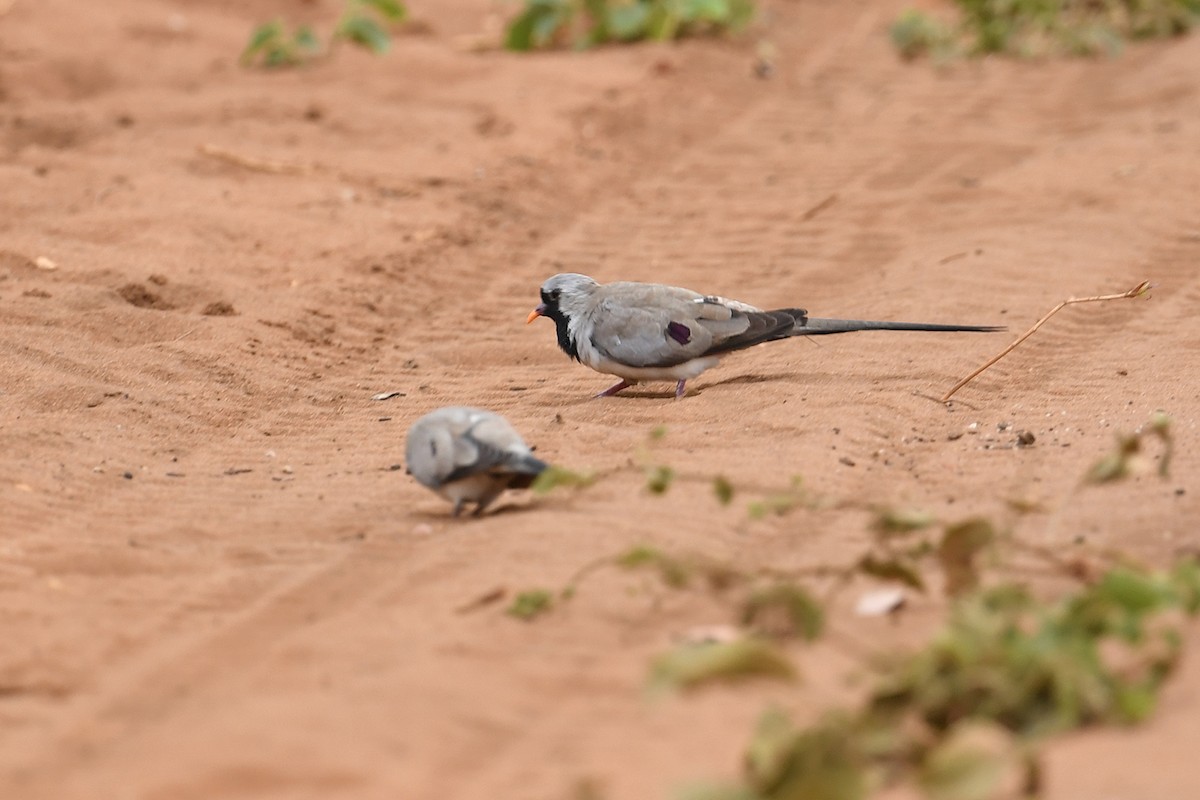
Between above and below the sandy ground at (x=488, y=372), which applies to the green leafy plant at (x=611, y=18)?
above

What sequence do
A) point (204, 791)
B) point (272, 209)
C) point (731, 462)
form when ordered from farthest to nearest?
point (272, 209), point (731, 462), point (204, 791)

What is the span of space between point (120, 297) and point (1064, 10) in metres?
10.1

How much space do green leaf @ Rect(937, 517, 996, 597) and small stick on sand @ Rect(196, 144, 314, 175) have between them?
23.2 ft

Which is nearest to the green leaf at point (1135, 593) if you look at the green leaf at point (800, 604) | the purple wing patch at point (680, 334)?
the green leaf at point (800, 604)

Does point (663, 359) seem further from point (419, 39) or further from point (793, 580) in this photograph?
point (419, 39)

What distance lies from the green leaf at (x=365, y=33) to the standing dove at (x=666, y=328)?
23.1 ft

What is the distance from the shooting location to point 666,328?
670cm

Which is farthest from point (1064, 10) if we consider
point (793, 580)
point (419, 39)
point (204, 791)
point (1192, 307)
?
point (204, 791)

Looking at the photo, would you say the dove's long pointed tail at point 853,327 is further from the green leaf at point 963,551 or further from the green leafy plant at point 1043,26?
the green leafy plant at point 1043,26

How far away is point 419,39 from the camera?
1481 centimetres

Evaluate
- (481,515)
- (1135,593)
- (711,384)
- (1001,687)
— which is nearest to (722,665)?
(1001,687)

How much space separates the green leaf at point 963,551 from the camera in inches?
151

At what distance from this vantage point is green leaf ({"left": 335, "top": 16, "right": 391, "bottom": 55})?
43.9ft

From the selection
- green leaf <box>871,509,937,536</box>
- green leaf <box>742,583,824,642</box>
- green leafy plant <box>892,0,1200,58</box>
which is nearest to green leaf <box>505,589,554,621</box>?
green leaf <box>742,583,824,642</box>
